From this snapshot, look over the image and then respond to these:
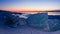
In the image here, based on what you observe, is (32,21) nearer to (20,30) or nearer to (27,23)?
(27,23)

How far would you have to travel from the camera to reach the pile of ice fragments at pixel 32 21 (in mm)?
Result: 1408

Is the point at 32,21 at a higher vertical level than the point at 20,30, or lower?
higher

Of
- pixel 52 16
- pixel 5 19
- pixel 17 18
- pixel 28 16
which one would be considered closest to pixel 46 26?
pixel 52 16

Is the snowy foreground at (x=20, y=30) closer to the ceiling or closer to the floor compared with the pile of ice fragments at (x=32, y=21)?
closer to the floor

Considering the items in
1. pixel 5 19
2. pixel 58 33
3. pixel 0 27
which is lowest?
pixel 58 33

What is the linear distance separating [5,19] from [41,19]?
20.2 inches

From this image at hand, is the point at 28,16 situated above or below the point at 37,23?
above

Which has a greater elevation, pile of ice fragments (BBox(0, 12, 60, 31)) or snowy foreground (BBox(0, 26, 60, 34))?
pile of ice fragments (BBox(0, 12, 60, 31))

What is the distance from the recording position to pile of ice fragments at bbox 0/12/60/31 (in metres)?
1.41

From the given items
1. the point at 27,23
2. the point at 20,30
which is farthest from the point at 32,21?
the point at 20,30

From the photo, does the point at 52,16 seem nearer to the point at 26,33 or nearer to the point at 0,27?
the point at 26,33

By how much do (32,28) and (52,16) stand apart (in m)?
0.33

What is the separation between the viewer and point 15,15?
142 centimetres

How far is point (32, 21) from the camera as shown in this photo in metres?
1.42
